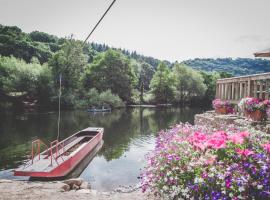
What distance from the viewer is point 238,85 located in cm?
1002

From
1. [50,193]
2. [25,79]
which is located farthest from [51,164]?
[25,79]

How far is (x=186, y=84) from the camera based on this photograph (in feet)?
202

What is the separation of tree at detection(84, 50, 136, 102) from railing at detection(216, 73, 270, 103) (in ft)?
136

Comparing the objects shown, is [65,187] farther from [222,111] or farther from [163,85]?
[163,85]

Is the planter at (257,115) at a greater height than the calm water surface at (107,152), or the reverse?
the planter at (257,115)

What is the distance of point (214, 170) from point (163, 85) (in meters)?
54.6

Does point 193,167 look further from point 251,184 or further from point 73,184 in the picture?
point 73,184

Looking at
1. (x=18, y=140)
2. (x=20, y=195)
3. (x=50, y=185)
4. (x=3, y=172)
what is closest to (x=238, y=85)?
(x=50, y=185)

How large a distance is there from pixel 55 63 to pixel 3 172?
129ft

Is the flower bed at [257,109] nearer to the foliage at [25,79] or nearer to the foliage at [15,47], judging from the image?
the foliage at [25,79]

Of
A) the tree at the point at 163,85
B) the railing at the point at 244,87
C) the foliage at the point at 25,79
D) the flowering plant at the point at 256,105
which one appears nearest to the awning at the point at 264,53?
the railing at the point at 244,87

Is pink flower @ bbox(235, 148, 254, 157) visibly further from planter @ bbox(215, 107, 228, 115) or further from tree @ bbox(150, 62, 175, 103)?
tree @ bbox(150, 62, 175, 103)

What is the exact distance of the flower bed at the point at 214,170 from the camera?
3504mm

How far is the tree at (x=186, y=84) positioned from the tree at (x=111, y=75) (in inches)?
540
